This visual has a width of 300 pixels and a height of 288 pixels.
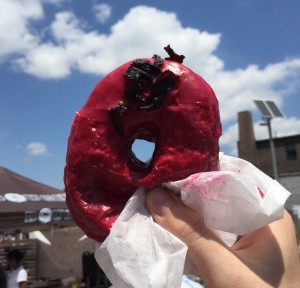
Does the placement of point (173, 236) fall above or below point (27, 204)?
below

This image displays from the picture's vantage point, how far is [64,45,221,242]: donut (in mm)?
1043

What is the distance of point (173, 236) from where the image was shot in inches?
38.4

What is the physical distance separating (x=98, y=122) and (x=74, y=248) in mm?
9136

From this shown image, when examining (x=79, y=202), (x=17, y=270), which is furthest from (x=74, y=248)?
(x=79, y=202)

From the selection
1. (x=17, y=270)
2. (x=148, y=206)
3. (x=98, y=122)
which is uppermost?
(x=98, y=122)

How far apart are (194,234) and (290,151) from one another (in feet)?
85.4

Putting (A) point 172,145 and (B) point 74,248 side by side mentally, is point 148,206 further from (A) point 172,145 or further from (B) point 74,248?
(B) point 74,248

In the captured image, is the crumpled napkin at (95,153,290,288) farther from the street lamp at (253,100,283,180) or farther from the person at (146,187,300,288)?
the street lamp at (253,100,283,180)

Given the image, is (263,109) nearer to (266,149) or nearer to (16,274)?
(16,274)

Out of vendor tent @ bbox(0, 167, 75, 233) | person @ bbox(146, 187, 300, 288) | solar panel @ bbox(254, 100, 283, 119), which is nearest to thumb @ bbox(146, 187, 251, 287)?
person @ bbox(146, 187, 300, 288)

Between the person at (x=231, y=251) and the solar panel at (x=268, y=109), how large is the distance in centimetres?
791

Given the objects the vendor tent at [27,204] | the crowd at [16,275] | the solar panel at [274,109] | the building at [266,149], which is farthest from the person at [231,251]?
the building at [266,149]

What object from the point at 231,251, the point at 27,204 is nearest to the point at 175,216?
the point at 231,251

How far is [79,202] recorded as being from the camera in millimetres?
1088
